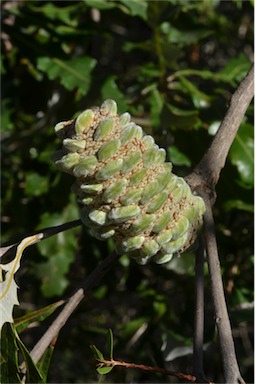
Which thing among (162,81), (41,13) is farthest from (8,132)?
(162,81)

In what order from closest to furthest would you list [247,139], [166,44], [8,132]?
[247,139]
[166,44]
[8,132]

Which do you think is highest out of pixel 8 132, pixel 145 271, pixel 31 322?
pixel 31 322

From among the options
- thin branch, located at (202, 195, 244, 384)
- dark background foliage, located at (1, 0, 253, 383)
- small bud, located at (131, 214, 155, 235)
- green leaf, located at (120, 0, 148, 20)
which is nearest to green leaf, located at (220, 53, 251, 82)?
dark background foliage, located at (1, 0, 253, 383)

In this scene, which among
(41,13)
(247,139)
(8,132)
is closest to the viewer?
(247,139)

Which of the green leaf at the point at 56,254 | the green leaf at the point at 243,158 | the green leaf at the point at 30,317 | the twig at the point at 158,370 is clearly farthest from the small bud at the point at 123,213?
the green leaf at the point at 56,254

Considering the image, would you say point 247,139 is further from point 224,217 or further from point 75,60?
point 75,60

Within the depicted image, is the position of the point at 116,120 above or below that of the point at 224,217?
above

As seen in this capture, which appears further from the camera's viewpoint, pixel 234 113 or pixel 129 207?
pixel 234 113
